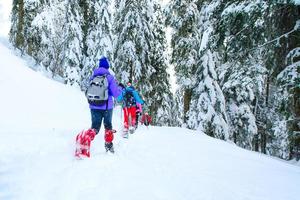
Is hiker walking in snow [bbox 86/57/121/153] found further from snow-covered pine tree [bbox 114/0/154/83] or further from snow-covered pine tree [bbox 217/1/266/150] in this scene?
snow-covered pine tree [bbox 114/0/154/83]

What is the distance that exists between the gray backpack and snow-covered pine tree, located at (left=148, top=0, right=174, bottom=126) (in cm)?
1929

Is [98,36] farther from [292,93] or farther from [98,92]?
[98,92]

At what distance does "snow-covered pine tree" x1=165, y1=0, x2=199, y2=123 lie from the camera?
754 inches

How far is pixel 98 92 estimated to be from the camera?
263 inches

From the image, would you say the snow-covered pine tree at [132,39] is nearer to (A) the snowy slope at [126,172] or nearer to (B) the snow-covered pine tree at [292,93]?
(A) the snowy slope at [126,172]

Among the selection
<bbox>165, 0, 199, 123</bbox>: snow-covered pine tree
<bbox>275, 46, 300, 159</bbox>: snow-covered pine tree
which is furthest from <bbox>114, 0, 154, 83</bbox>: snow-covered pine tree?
<bbox>275, 46, 300, 159</bbox>: snow-covered pine tree

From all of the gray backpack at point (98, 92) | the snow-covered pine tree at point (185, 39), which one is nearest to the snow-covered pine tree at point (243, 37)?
the gray backpack at point (98, 92)

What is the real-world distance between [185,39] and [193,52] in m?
1.04

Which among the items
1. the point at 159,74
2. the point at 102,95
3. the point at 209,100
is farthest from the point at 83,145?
the point at 159,74

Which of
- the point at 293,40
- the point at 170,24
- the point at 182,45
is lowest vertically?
the point at 293,40

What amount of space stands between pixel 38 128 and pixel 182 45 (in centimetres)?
1197

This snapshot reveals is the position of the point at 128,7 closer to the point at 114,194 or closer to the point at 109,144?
the point at 109,144

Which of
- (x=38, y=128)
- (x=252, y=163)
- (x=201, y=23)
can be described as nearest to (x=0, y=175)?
(x=38, y=128)

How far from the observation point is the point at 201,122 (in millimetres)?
17797
